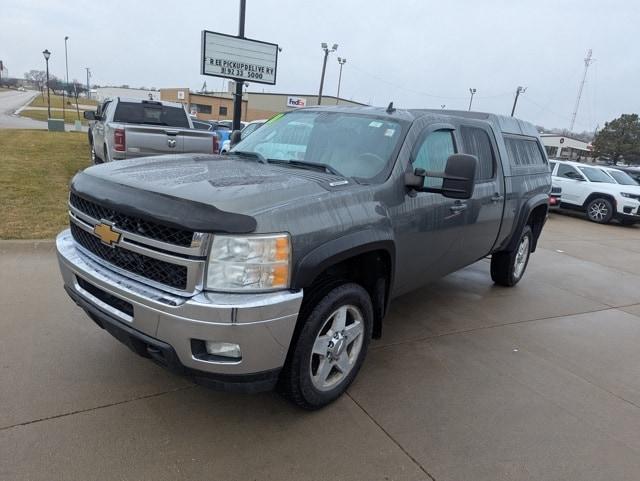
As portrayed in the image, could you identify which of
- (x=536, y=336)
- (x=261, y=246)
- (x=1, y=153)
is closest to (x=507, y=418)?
(x=536, y=336)

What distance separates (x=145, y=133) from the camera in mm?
8383

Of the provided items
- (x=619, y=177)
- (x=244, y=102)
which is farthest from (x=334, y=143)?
(x=244, y=102)

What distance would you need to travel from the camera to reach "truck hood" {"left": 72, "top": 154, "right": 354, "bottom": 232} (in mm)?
2434

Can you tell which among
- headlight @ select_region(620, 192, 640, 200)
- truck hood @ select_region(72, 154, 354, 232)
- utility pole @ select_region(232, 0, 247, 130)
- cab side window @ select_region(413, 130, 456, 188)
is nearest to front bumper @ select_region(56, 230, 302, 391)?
truck hood @ select_region(72, 154, 354, 232)

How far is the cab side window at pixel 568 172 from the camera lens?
49.0 feet

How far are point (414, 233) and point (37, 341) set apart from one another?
2.92 metres

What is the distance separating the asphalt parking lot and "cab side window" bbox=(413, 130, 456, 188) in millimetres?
1498

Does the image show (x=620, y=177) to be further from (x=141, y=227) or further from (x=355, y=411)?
(x=141, y=227)

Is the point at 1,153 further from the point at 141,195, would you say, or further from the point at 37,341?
the point at 141,195

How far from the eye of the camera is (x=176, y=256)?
238 cm

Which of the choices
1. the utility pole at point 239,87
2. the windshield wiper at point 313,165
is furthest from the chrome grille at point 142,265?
the utility pole at point 239,87

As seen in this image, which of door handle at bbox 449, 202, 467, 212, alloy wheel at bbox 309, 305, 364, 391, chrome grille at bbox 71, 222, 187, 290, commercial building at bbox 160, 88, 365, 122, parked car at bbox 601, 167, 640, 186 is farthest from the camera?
commercial building at bbox 160, 88, 365, 122

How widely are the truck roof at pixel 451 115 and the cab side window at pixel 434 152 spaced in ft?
0.58

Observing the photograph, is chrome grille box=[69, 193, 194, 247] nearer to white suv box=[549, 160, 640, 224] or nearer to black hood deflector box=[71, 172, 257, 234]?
black hood deflector box=[71, 172, 257, 234]
